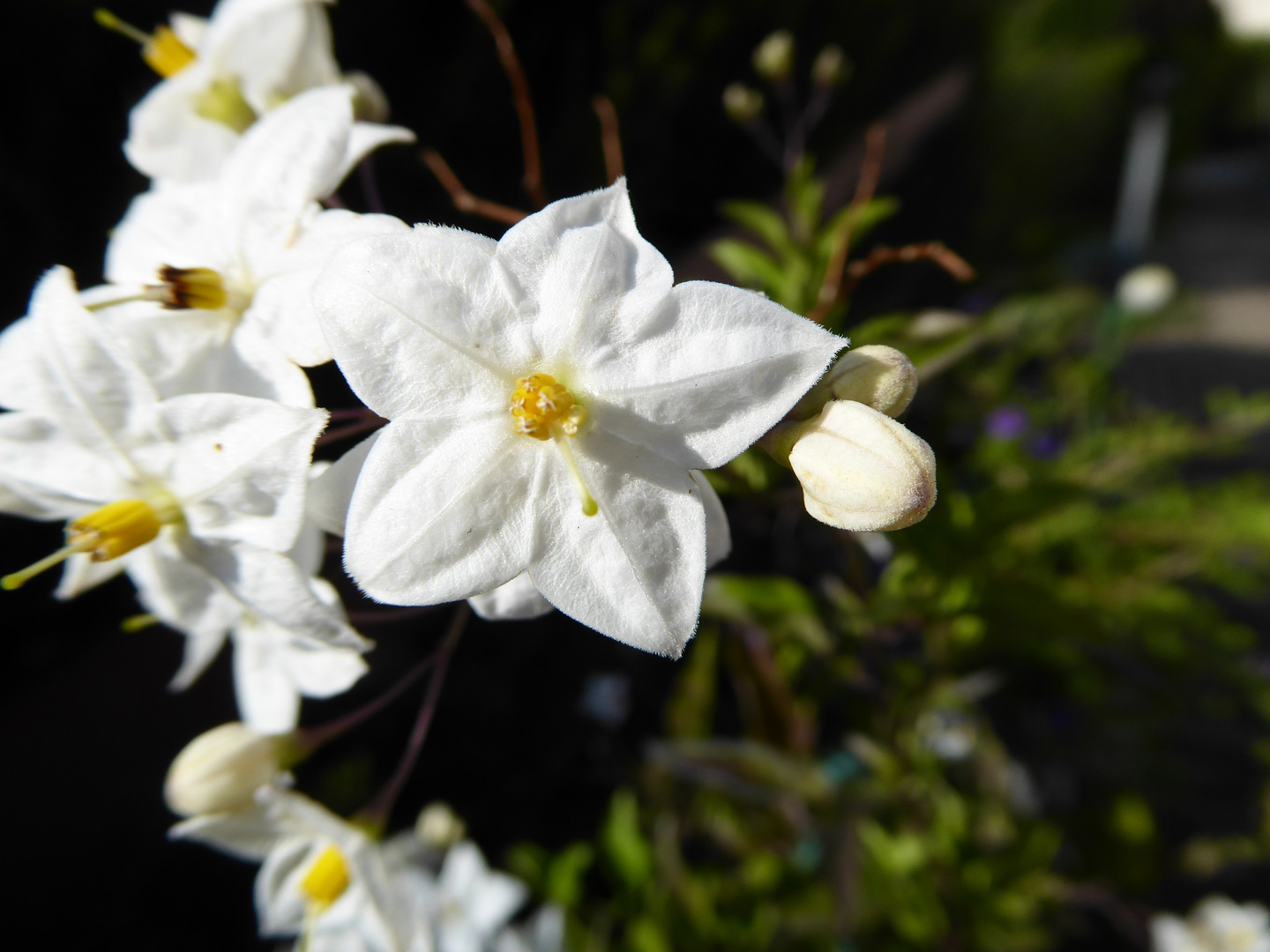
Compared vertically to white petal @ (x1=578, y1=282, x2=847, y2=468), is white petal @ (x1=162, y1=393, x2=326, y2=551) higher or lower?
lower

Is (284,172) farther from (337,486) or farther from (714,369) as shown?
(714,369)

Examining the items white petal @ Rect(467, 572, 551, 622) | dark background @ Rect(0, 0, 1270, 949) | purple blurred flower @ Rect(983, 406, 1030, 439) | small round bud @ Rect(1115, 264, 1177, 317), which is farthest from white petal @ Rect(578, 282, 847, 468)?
small round bud @ Rect(1115, 264, 1177, 317)

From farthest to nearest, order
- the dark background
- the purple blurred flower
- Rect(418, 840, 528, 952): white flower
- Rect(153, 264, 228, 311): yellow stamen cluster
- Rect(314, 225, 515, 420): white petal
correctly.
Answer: the purple blurred flower → the dark background → Rect(418, 840, 528, 952): white flower → Rect(153, 264, 228, 311): yellow stamen cluster → Rect(314, 225, 515, 420): white petal

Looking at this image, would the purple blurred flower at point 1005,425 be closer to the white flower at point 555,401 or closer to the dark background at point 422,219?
the dark background at point 422,219

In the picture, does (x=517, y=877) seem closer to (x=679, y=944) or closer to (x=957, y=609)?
(x=679, y=944)

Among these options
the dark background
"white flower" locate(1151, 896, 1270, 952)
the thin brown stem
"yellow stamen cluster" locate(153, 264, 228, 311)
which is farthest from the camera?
the dark background

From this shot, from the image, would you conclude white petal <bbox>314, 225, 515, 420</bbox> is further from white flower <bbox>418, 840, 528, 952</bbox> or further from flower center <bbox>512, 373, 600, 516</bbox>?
white flower <bbox>418, 840, 528, 952</bbox>
